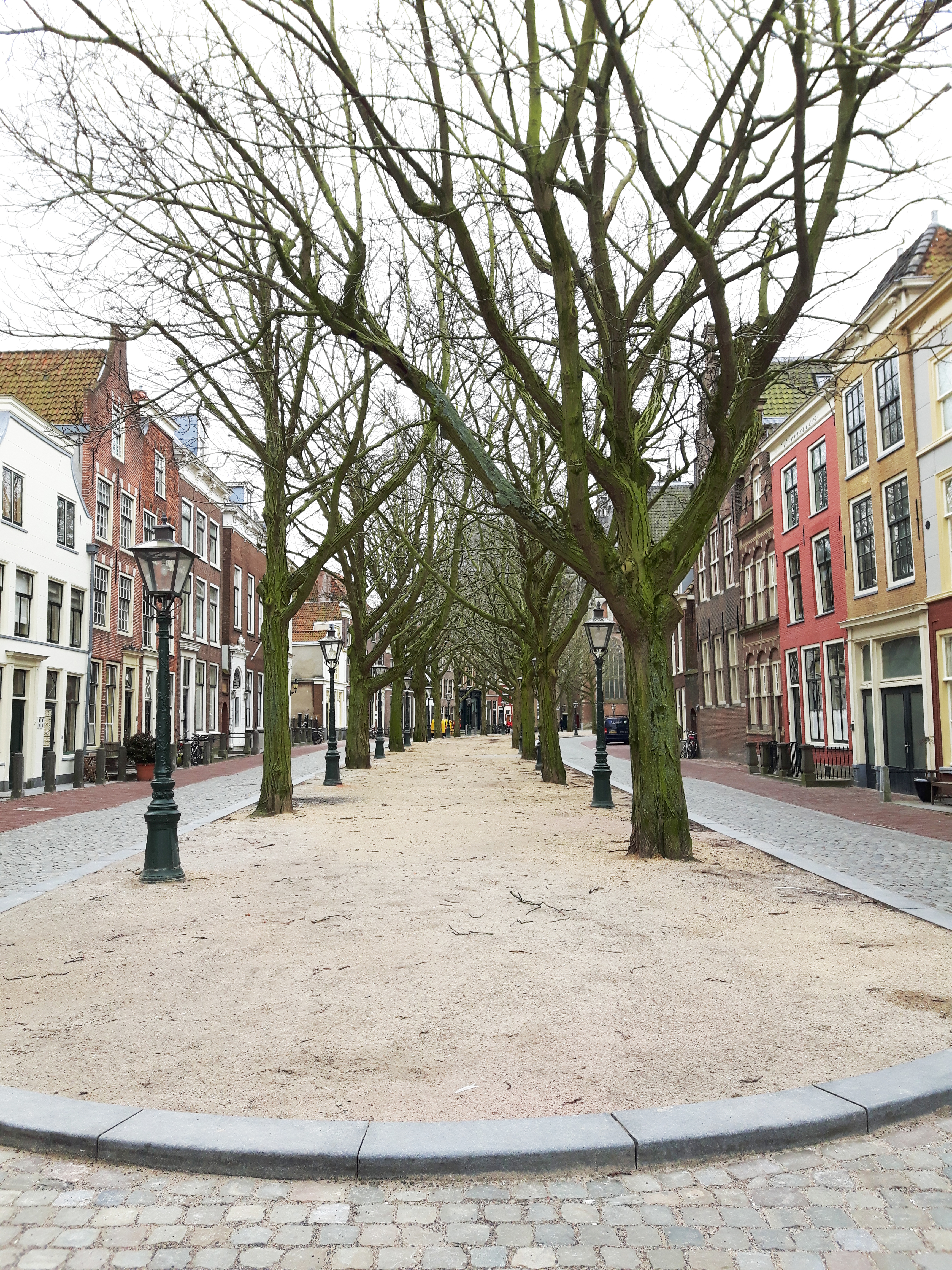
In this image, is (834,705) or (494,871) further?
(834,705)

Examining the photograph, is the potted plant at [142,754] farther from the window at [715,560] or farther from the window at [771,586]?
the window at [715,560]

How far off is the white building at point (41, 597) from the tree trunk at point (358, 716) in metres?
7.04

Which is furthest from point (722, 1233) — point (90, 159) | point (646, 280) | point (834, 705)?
point (834, 705)

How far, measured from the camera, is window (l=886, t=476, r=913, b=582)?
21734mm

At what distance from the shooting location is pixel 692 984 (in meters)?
5.83

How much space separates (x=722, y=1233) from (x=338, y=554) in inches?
829

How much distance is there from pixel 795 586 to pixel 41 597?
67.8 feet

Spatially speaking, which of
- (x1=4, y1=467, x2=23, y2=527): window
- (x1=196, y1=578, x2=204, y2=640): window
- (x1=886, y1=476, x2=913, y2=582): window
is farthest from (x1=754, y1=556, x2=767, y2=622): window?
(x1=4, y1=467, x2=23, y2=527): window

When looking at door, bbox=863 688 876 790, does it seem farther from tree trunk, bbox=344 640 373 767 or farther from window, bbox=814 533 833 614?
tree trunk, bbox=344 640 373 767

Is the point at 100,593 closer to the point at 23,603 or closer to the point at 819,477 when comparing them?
the point at 23,603

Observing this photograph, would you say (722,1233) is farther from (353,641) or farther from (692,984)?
(353,641)

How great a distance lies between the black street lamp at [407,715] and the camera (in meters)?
49.7

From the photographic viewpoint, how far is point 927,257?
69.1 feet

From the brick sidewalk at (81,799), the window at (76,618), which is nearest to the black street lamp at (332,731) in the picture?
the brick sidewalk at (81,799)
